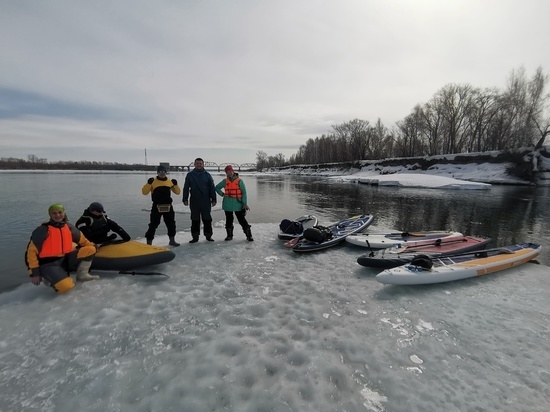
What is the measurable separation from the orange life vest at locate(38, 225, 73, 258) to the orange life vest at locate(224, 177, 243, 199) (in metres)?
3.61

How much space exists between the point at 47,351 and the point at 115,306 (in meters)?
0.92

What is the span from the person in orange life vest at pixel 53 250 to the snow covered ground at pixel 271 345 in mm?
275

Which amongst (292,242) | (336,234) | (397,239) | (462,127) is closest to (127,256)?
(292,242)

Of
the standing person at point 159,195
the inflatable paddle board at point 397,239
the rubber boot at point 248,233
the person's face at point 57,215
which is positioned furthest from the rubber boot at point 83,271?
the inflatable paddle board at point 397,239

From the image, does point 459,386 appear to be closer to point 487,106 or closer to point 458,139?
point 487,106

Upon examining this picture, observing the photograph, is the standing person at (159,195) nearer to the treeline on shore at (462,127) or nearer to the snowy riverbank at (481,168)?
the snowy riverbank at (481,168)

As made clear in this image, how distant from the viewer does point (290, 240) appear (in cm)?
739

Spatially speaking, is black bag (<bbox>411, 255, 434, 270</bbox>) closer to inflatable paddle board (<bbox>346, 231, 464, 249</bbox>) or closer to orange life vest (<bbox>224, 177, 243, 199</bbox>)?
inflatable paddle board (<bbox>346, 231, 464, 249</bbox>)

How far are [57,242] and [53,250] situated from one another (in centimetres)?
12

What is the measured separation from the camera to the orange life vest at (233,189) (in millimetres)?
7098

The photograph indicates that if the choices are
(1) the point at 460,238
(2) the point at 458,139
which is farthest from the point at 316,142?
(1) the point at 460,238

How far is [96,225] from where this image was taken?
16.8 feet

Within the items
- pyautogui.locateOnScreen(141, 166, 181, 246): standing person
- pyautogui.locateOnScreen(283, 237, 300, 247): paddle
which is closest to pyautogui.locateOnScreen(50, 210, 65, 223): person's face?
pyautogui.locateOnScreen(141, 166, 181, 246): standing person

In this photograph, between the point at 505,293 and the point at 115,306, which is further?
the point at 505,293
